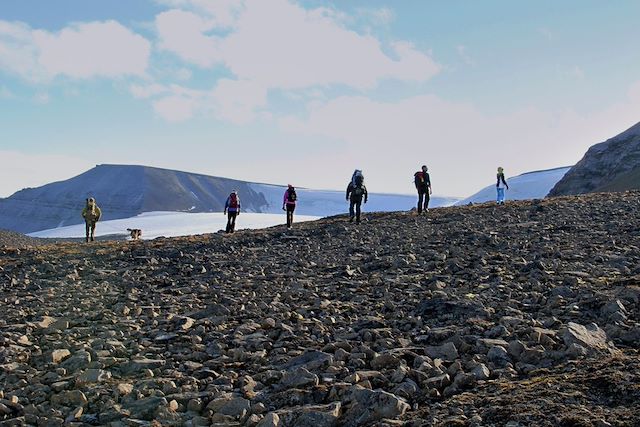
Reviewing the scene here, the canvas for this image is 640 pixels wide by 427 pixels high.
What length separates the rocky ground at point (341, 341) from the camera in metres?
5.42

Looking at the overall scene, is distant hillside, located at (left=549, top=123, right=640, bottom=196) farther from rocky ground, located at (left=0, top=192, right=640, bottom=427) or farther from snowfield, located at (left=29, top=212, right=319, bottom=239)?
rocky ground, located at (left=0, top=192, right=640, bottom=427)

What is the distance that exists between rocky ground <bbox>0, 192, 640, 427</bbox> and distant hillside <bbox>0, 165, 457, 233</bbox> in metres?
135

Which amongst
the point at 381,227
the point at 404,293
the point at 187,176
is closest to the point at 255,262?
the point at 404,293

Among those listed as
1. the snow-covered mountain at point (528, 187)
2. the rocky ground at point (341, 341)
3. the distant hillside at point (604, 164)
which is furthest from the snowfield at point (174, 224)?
the rocky ground at point (341, 341)

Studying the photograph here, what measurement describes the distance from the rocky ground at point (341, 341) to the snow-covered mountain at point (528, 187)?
327 feet

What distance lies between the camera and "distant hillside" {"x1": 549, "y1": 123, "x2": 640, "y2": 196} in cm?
7656

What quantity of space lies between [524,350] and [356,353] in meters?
1.94

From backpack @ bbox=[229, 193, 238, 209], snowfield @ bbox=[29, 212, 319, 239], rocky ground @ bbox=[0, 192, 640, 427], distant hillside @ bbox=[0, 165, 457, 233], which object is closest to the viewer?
rocky ground @ bbox=[0, 192, 640, 427]

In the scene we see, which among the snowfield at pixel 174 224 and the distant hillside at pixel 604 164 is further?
the snowfield at pixel 174 224

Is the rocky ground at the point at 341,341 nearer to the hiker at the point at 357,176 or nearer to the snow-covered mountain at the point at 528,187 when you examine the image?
the hiker at the point at 357,176

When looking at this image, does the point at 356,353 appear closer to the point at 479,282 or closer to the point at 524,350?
the point at 524,350

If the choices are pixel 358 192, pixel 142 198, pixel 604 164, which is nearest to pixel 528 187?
pixel 604 164

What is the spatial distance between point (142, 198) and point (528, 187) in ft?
323

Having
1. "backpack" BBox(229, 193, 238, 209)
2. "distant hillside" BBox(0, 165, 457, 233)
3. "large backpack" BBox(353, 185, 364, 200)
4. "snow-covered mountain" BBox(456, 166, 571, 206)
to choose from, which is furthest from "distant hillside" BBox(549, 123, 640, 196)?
"distant hillside" BBox(0, 165, 457, 233)
